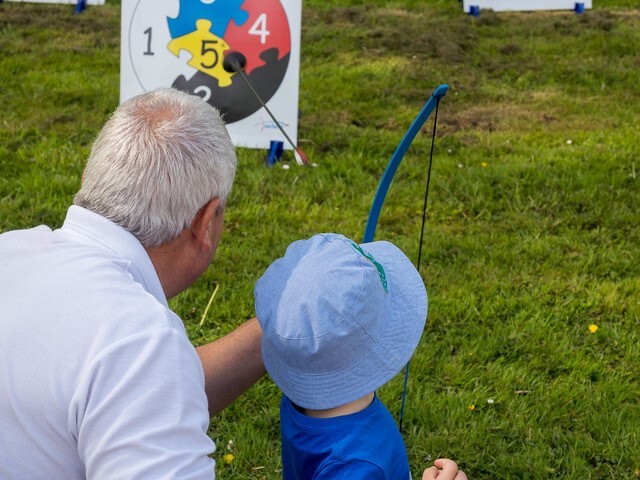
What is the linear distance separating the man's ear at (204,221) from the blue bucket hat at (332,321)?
125 millimetres

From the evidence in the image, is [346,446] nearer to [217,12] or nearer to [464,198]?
[464,198]

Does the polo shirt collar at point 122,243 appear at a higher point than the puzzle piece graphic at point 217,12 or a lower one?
lower

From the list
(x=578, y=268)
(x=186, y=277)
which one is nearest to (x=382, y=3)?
(x=578, y=268)

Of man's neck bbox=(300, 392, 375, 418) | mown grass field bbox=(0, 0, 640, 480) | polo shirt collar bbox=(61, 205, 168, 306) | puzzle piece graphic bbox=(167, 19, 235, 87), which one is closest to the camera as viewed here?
polo shirt collar bbox=(61, 205, 168, 306)

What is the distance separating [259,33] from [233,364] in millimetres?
2843

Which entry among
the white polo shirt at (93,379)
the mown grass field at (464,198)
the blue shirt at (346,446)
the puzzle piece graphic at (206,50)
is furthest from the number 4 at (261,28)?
the white polo shirt at (93,379)

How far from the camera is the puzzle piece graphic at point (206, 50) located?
4465mm

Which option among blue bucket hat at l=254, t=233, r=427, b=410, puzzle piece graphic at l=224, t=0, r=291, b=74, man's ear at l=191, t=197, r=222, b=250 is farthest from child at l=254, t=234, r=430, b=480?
puzzle piece graphic at l=224, t=0, r=291, b=74

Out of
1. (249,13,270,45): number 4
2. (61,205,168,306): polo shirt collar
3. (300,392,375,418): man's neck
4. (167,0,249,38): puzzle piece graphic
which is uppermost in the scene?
(167,0,249,38): puzzle piece graphic

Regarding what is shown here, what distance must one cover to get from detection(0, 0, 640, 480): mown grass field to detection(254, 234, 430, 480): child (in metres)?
0.98

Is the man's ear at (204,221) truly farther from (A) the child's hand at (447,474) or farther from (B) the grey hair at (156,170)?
(A) the child's hand at (447,474)

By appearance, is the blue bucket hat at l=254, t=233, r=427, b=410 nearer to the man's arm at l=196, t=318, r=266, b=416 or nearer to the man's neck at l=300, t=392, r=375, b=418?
the man's neck at l=300, t=392, r=375, b=418

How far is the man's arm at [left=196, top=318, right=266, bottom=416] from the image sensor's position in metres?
1.95

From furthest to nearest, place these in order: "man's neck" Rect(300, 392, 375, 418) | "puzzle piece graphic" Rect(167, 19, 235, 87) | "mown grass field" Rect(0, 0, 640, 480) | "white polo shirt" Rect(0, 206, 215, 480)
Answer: "puzzle piece graphic" Rect(167, 19, 235, 87), "mown grass field" Rect(0, 0, 640, 480), "man's neck" Rect(300, 392, 375, 418), "white polo shirt" Rect(0, 206, 215, 480)
